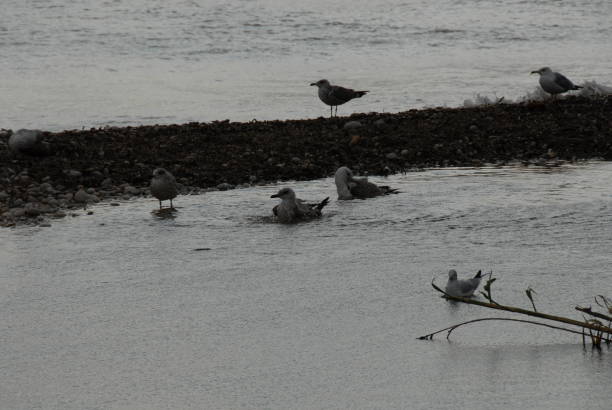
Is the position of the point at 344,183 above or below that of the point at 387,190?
above

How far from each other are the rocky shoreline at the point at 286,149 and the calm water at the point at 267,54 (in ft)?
6.25

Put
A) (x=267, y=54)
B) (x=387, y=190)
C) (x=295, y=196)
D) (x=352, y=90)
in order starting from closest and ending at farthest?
(x=295, y=196), (x=387, y=190), (x=352, y=90), (x=267, y=54)

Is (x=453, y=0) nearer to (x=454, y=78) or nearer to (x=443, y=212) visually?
(x=454, y=78)

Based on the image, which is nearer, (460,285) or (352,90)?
(460,285)

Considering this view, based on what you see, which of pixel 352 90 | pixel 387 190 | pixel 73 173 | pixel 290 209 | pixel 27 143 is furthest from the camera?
pixel 352 90

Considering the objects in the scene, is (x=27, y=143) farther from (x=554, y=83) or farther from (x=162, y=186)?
(x=554, y=83)

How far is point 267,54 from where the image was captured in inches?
877

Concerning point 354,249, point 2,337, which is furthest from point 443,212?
point 2,337

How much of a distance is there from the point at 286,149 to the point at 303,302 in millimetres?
5849

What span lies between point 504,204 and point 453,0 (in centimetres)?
2253

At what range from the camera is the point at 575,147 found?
43.0 feet

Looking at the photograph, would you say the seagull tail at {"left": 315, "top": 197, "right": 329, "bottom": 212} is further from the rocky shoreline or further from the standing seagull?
the standing seagull

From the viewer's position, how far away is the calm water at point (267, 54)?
55.2 feet

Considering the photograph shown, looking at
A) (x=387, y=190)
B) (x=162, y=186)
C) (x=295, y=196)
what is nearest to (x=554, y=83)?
(x=387, y=190)
